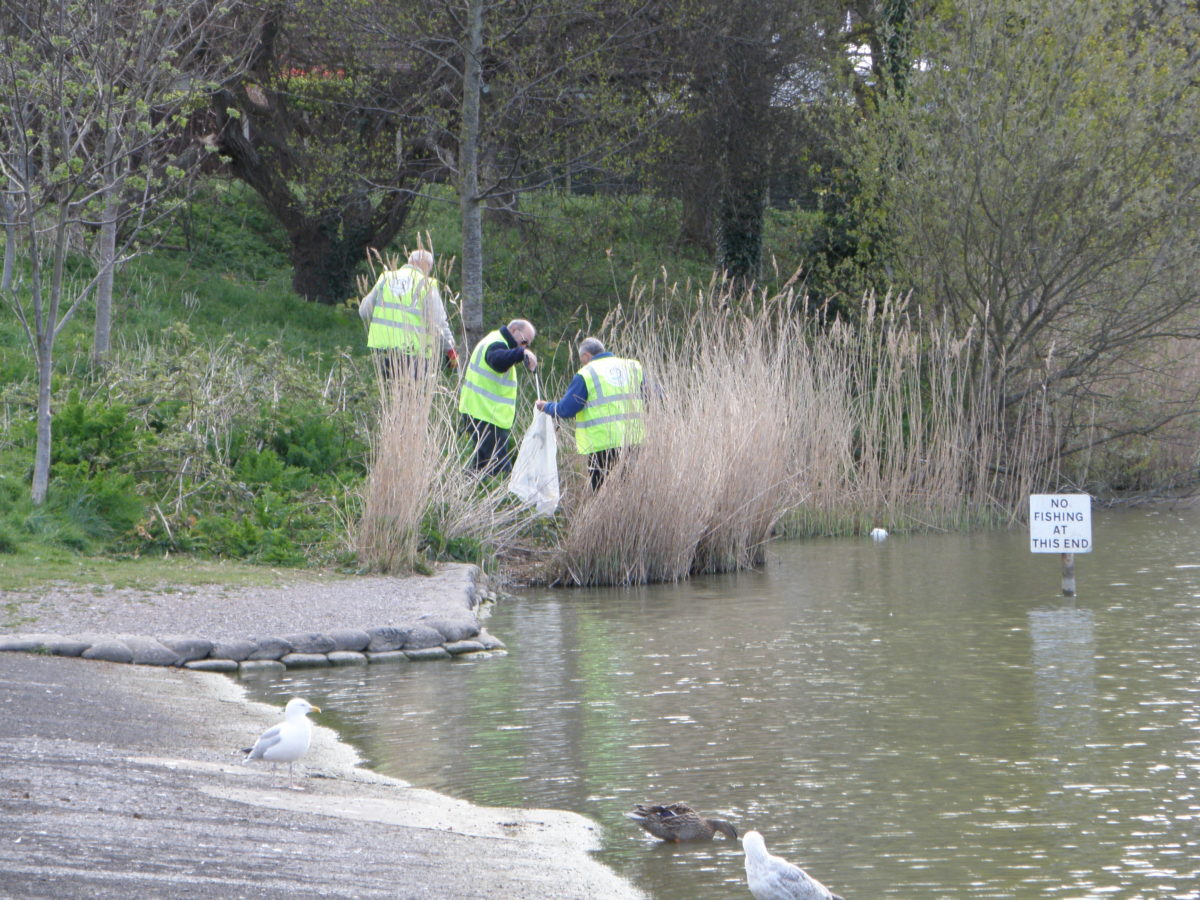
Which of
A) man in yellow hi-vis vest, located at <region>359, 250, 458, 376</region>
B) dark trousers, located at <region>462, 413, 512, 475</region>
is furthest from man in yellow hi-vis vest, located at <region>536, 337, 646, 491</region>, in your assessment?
man in yellow hi-vis vest, located at <region>359, 250, 458, 376</region>

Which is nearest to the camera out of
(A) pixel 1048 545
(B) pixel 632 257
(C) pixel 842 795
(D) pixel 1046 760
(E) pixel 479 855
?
(E) pixel 479 855

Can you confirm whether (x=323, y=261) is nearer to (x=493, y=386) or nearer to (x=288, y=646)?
(x=493, y=386)

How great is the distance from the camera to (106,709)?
23.6ft

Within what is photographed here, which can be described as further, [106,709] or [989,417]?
[989,417]

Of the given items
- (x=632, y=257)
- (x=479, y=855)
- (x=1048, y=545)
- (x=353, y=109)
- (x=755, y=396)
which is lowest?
(x=479, y=855)

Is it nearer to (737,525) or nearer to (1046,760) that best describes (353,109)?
(737,525)

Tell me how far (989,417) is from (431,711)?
11.8m

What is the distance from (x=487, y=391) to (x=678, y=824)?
29.0ft

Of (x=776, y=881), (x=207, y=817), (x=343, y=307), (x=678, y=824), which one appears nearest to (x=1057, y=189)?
(x=343, y=307)

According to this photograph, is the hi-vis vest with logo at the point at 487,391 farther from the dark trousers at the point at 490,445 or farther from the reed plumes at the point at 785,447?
the reed plumes at the point at 785,447

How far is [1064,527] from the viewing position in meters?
11.8

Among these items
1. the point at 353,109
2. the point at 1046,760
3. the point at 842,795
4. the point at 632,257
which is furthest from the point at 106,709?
the point at 632,257

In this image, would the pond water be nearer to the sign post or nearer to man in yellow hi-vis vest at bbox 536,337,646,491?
the sign post

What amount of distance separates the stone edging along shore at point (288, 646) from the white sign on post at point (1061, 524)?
14.1 feet
